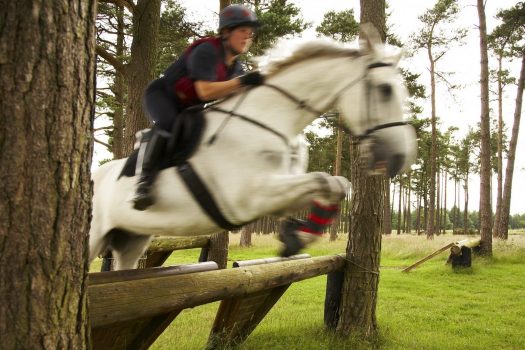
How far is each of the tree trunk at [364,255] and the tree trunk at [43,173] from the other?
3.71 meters

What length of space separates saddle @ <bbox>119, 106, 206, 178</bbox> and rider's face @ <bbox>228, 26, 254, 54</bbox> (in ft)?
1.56

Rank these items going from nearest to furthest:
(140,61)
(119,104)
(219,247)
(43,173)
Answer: (43,173)
(140,61)
(219,247)
(119,104)

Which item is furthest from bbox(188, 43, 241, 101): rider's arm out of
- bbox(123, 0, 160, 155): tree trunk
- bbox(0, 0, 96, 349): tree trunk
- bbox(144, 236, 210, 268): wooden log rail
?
bbox(123, 0, 160, 155): tree trunk

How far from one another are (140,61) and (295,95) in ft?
15.1

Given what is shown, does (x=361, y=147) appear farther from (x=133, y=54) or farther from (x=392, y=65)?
(x=133, y=54)

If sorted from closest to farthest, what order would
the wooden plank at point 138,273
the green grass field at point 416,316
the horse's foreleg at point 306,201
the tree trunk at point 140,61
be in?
the wooden plank at point 138,273 < the horse's foreleg at point 306,201 < the green grass field at point 416,316 < the tree trunk at point 140,61

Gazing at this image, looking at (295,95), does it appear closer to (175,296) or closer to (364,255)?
(175,296)

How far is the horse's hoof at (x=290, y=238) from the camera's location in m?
2.70

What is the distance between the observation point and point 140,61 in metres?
6.78

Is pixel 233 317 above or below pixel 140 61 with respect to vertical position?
below

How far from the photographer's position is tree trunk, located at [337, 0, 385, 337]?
4.73 metres

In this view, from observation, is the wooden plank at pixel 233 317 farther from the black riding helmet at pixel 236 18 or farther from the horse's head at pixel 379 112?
the black riding helmet at pixel 236 18

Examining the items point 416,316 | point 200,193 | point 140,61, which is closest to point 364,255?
point 416,316

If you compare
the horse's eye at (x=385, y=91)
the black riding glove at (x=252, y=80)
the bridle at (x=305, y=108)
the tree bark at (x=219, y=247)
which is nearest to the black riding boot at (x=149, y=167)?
the bridle at (x=305, y=108)
